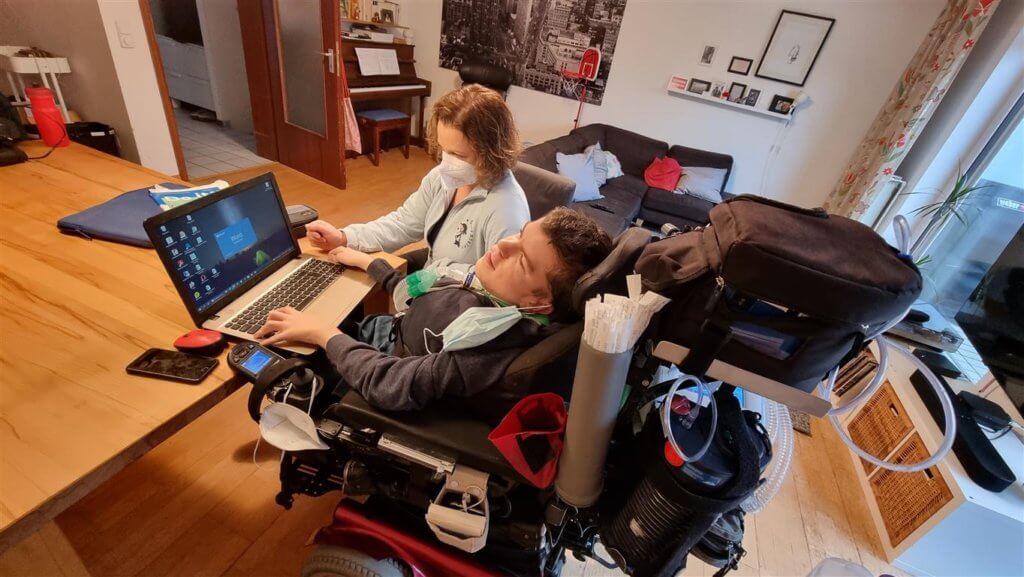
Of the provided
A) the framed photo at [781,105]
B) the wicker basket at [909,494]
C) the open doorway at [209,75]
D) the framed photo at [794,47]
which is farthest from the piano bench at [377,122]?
the wicker basket at [909,494]

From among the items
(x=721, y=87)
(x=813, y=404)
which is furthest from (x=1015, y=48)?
(x=813, y=404)

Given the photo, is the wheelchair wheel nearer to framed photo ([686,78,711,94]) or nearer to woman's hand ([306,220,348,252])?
woman's hand ([306,220,348,252])

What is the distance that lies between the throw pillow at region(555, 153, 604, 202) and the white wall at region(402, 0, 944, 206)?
1089 mm

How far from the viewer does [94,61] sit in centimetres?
221

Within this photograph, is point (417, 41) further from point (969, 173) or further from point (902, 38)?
point (969, 173)

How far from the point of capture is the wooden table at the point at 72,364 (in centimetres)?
58

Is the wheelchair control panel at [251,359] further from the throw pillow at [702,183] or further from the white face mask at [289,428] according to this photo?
the throw pillow at [702,183]

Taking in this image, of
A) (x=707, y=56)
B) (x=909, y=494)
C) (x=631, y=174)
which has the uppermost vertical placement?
(x=707, y=56)

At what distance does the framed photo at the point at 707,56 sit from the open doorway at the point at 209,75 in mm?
3967

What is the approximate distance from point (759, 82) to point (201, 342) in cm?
417

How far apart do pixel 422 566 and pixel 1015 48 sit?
3630 millimetres

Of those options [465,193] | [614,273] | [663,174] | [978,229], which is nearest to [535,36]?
[663,174]

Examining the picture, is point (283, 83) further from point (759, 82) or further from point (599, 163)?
point (759, 82)

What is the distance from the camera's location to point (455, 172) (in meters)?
Answer: 1.30
